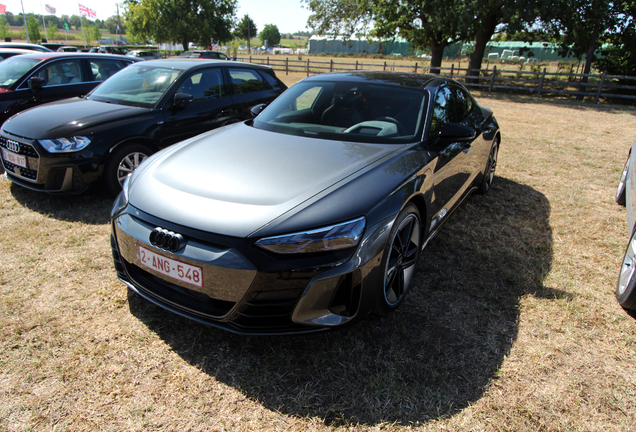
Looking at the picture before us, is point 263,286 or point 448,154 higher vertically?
point 448,154

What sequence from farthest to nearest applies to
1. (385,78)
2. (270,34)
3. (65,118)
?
(270,34), (65,118), (385,78)

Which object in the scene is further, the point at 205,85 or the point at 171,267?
the point at 205,85

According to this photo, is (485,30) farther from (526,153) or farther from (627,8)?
(526,153)

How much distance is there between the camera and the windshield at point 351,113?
9.95ft

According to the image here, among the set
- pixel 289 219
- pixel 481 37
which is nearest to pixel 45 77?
pixel 289 219

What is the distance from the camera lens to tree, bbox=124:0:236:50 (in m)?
36.9

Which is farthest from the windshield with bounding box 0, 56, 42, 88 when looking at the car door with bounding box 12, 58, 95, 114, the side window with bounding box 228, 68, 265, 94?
the side window with bounding box 228, 68, 265, 94

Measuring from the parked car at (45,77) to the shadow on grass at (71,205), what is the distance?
2.07 m

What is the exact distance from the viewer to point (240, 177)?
2344 mm

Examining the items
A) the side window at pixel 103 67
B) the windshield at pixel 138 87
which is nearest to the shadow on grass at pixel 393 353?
the windshield at pixel 138 87

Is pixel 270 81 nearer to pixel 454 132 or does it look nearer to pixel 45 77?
pixel 45 77

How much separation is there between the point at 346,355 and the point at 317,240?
2.54ft

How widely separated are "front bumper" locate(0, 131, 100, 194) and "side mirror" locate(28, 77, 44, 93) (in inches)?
91.5

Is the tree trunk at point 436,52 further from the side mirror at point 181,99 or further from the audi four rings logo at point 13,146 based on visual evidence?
the audi four rings logo at point 13,146
